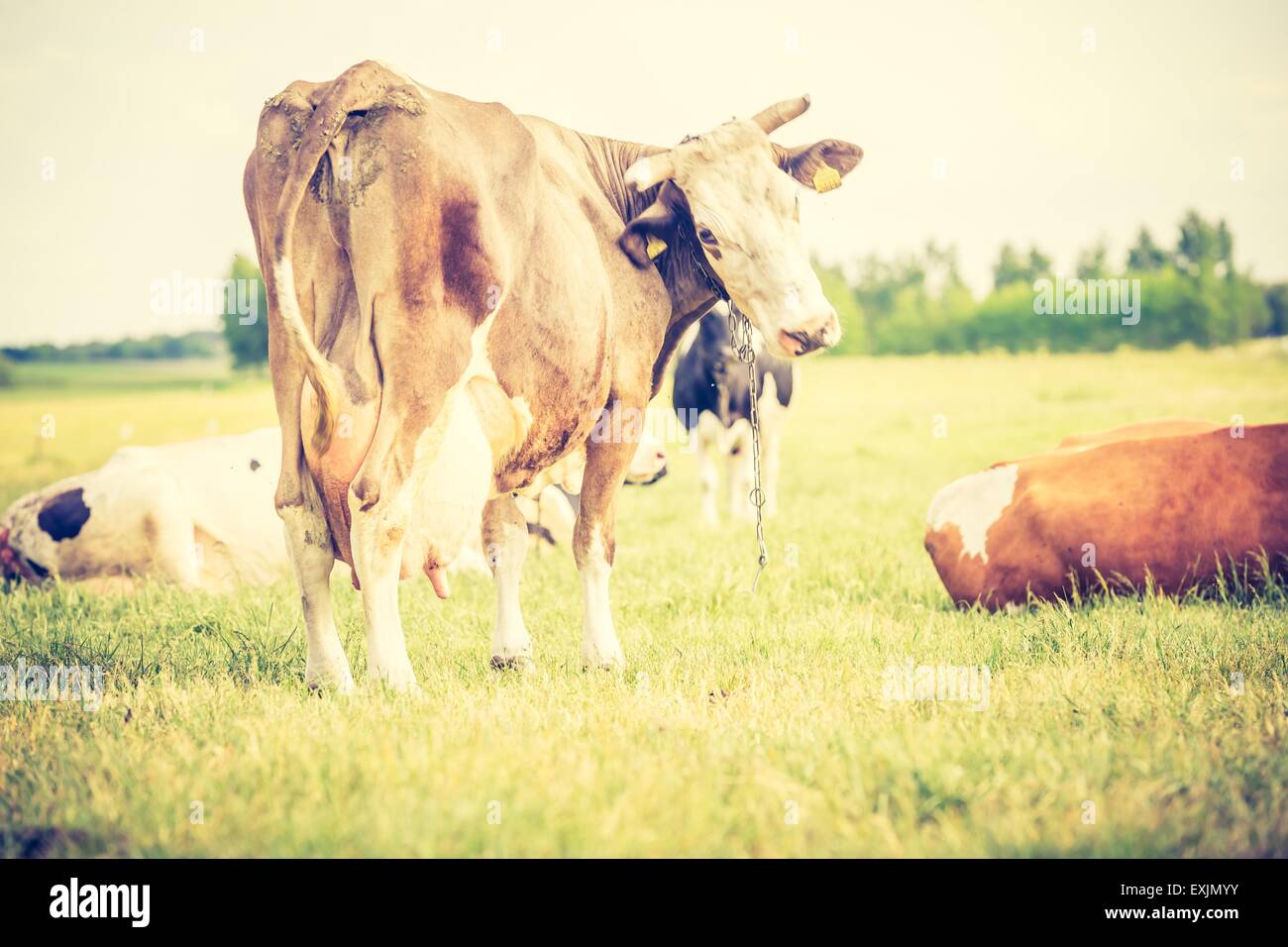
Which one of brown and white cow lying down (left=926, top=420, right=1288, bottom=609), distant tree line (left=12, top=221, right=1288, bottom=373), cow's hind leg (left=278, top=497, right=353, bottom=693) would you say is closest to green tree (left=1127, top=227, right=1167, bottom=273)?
distant tree line (left=12, top=221, right=1288, bottom=373)

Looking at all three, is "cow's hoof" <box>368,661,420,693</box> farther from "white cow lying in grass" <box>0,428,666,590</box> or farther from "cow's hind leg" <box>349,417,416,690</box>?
"white cow lying in grass" <box>0,428,666,590</box>

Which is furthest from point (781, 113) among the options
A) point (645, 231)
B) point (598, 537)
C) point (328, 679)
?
point (328, 679)

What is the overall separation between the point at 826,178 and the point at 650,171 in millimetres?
999

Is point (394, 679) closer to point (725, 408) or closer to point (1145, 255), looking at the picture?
point (725, 408)

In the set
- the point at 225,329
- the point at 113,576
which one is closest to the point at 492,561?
the point at 113,576

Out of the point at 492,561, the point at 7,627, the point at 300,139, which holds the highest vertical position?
the point at 300,139

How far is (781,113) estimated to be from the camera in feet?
16.8

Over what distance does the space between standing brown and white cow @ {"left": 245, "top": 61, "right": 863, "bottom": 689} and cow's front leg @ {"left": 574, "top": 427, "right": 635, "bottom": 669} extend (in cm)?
2

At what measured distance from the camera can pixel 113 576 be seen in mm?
7113

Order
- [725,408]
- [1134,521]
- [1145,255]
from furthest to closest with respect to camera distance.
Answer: [1145,255] < [725,408] < [1134,521]

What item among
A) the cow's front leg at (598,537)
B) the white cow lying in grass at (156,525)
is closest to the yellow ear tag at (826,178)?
the cow's front leg at (598,537)

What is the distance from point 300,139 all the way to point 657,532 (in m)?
6.49

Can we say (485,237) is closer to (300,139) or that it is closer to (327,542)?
(300,139)
